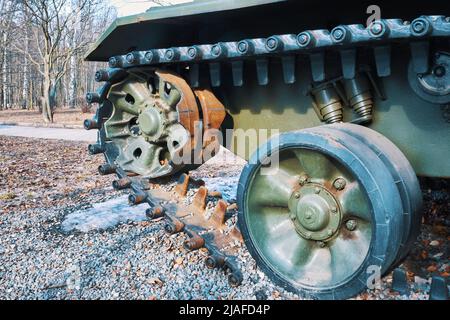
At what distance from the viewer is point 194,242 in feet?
10.5

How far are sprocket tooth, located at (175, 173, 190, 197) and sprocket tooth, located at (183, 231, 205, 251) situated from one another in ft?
1.87

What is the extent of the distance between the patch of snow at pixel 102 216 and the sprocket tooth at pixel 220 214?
46.2 inches

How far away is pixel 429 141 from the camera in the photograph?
2.76 m

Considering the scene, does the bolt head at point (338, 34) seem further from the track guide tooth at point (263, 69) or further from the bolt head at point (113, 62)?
the bolt head at point (113, 62)

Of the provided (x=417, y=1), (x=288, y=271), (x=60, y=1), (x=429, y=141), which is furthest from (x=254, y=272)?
(x=60, y=1)

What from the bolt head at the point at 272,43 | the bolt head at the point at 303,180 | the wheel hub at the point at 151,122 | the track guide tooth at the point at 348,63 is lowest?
the bolt head at the point at 303,180

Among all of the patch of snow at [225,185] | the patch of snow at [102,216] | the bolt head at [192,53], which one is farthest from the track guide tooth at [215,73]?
the patch of snow at [225,185]

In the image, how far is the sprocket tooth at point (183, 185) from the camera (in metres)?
3.81

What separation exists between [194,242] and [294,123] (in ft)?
3.76

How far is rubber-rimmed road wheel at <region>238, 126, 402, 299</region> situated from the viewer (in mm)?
2312

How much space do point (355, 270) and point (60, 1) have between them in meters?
20.4

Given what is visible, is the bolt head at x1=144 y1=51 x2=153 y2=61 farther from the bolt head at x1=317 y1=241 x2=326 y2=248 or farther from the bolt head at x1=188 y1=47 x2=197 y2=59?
the bolt head at x1=317 y1=241 x2=326 y2=248

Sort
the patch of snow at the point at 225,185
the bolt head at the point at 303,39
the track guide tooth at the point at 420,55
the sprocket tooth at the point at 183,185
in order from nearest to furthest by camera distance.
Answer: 1. the track guide tooth at the point at 420,55
2. the bolt head at the point at 303,39
3. the sprocket tooth at the point at 183,185
4. the patch of snow at the point at 225,185

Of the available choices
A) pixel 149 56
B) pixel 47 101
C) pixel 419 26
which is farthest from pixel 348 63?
pixel 47 101
